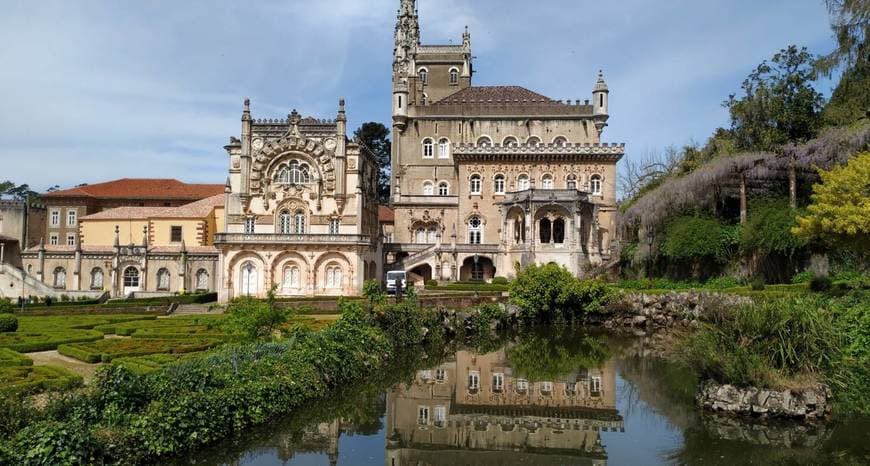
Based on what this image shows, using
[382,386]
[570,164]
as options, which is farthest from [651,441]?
[570,164]

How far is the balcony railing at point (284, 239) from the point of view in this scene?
3962cm

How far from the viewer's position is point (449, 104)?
53188 millimetres

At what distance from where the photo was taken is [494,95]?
5412cm

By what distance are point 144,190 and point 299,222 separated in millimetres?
21432

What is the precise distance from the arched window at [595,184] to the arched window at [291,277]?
23.2 meters

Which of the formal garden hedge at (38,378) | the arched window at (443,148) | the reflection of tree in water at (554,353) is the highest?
the arched window at (443,148)

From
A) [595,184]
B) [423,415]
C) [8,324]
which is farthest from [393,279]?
[423,415]

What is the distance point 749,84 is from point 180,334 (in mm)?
36696

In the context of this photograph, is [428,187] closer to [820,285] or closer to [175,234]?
[175,234]

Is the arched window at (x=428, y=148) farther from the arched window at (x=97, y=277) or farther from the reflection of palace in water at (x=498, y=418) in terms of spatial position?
the reflection of palace in water at (x=498, y=418)

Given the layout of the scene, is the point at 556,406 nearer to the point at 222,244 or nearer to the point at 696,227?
the point at 696,227

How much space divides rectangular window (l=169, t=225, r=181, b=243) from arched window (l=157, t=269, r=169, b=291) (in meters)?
4.17

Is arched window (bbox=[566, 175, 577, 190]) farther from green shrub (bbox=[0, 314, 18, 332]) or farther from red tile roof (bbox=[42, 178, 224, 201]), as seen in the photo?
green shrub (bbox=[0, 314, 18, 332])

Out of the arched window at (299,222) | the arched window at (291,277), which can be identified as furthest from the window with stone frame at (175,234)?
the arched window at (291,277)
